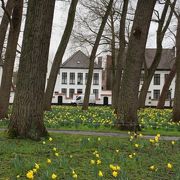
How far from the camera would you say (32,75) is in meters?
10.6

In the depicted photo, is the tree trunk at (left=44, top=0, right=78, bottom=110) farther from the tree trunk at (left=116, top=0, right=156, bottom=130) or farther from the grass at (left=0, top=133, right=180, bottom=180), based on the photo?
the grass at (left=0, top=133, right=180, bottom=180)

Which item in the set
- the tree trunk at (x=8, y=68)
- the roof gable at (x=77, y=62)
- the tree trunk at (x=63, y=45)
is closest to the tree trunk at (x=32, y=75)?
the tree trunk at (x=8, y=68)

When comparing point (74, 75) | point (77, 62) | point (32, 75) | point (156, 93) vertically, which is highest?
point (77, 62)

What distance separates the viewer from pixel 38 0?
10.8 m

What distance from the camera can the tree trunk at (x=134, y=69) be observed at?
48.3 ft

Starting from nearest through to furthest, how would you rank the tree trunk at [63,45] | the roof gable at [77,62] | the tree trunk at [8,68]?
the tree trunk at [8,68]
the tree trunk at [63,45]
the roof gable at [77,62]

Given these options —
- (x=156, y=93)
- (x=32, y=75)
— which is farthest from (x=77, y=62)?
(x=32, y=75)

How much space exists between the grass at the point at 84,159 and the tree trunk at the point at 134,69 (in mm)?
3840

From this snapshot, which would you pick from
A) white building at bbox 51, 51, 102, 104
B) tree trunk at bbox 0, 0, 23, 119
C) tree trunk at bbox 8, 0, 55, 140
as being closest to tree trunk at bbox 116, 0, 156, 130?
tree trunk at bbox 8, 0, 55, 140

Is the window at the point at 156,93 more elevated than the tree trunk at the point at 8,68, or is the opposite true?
the window at the point at 156,93

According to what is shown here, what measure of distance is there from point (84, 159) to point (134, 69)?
23.3 feet

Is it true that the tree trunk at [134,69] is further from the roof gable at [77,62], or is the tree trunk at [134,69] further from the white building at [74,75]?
the roof gable at [77,62]

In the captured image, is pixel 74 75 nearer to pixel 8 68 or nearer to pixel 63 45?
pixel 63 45

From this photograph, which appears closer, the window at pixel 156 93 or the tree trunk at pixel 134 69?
the tree trunk at pixel 134 69
